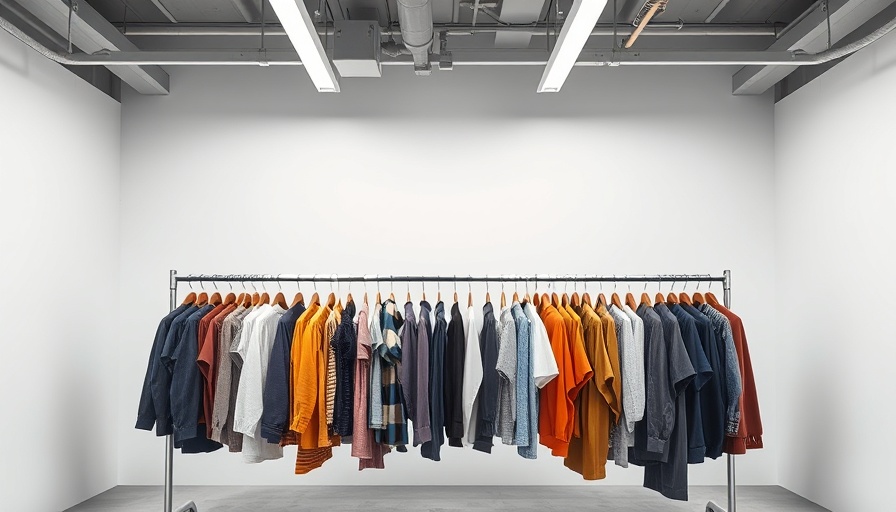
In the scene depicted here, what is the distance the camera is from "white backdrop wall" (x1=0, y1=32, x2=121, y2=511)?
13.6ft

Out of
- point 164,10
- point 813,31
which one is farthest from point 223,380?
point 813,31

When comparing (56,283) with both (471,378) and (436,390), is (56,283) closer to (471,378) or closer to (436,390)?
(436,390)

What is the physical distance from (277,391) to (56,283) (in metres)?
1.99

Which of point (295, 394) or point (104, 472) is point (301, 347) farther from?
point (104, 472)

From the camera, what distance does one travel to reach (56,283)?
4578 mm

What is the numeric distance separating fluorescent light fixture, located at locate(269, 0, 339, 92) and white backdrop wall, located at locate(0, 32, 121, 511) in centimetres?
193

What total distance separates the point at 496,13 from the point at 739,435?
3.32 m

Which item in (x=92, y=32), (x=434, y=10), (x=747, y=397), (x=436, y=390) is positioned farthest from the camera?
(x=434, y=10)

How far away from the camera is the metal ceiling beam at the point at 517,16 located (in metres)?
4.42

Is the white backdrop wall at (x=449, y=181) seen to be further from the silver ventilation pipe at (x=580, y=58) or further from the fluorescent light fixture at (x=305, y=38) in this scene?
the fluorescent light fixture at (x=305, y=38)

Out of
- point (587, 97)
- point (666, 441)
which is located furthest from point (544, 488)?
point (587, 97)

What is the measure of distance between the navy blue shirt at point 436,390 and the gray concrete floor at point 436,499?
101 centimetres

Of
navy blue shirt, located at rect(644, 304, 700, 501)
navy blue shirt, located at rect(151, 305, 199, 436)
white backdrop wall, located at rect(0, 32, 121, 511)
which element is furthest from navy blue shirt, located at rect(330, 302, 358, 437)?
white backdrop wall, located at rect(0, 32, 121, 511)

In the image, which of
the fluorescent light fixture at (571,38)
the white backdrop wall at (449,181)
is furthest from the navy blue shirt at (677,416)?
the white backdrop wall at (449,181)
